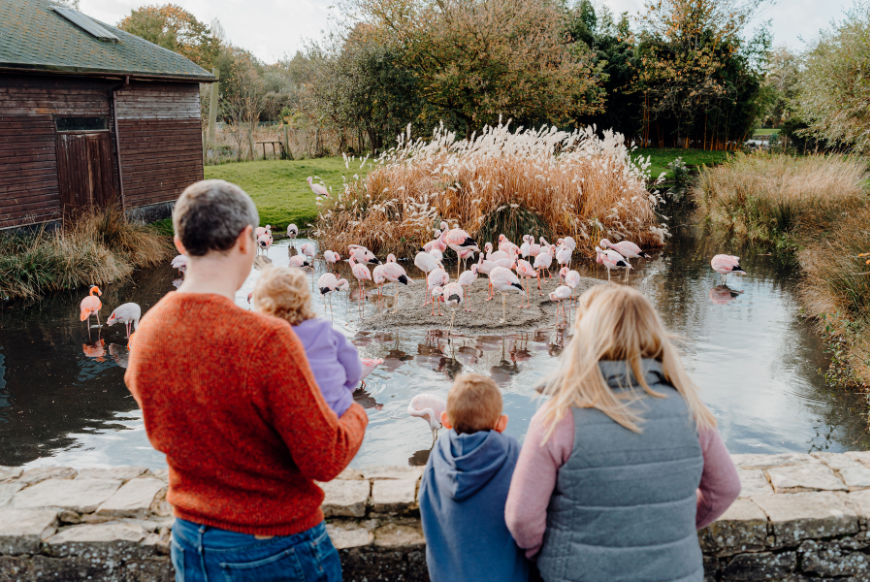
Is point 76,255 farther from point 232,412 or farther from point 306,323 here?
point 232,412

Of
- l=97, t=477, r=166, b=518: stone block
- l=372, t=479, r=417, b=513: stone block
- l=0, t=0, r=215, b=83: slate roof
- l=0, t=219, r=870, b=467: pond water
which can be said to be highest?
l=0, t=0, r=215, b=83: slate roof

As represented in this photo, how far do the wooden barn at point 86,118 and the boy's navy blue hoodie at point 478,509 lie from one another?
10.6 metres

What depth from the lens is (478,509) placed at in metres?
1.83

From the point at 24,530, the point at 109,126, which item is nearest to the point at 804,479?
the point at 24,530

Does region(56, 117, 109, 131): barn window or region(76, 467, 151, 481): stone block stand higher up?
region(56, 117, 109, 131): barn window

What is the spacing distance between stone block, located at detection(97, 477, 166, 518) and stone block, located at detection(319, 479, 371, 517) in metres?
0.67

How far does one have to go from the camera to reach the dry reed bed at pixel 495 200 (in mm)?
10312

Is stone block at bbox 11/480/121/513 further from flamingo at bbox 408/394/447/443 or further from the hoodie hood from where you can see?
flamingo at bbox 408/394/447/443

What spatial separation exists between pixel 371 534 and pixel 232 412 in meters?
1.15

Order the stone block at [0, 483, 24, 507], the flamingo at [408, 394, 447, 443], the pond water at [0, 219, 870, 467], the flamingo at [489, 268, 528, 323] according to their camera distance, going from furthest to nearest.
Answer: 1. the flamingo at [489, 268, 528, 323]
2. the pond water at [0, 219, 870, 467]
3. the flamingo at [408, 394, 447, 443]
4. the stone block at [0, 483, 24, 507]

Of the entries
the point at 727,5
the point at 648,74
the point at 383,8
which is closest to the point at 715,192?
the point at 383,8

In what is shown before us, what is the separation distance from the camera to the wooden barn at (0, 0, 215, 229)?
10.4 m

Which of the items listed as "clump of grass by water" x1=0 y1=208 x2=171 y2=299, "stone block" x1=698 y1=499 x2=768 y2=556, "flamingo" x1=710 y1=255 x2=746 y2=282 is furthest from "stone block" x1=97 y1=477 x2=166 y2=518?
"flamingo" x1=710 y1=255 x2=746 y2=282

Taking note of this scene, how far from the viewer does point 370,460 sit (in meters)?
4.07
